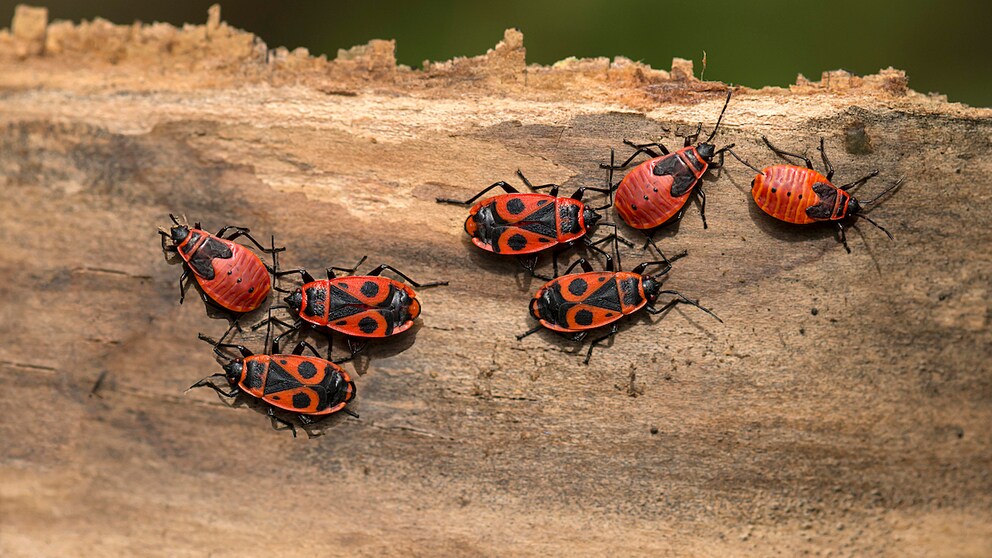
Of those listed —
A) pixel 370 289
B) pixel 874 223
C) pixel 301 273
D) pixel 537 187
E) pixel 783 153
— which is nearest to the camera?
pixel 874 223

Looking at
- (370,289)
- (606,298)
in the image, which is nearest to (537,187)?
(606,298)

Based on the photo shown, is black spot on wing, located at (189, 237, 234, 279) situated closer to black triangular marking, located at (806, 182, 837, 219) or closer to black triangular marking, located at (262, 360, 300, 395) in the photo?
black triangular marking, located at (262, 360, 300, 395)

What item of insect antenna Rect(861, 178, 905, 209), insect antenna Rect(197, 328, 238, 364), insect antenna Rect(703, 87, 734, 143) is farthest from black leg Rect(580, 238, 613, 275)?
insect antenna Rect(197, 328, 238, 364)

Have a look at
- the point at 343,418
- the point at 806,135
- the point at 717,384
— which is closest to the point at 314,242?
the point at 343,418

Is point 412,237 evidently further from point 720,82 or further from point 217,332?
point 720,82

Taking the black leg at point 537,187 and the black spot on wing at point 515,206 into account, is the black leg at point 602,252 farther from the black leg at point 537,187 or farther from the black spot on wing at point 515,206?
the black spot on wing at point 515,206

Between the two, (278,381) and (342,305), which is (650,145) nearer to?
(342,305)

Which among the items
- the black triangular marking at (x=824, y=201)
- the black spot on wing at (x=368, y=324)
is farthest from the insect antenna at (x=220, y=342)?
the black triangular marking at (x=824, y=201)

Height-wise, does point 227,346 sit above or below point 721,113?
below
